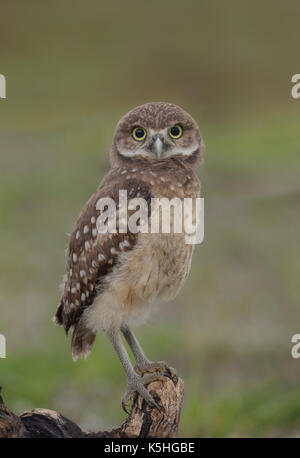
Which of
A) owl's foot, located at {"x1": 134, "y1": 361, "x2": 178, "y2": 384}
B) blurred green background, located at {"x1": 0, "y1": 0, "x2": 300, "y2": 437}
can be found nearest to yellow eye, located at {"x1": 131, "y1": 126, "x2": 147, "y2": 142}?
owl's foot, located at {"x1": 134, "y1": 361, "x2": 178, "y2": 384}

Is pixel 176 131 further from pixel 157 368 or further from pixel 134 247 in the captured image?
pixel 157 368

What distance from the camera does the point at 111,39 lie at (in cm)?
1850

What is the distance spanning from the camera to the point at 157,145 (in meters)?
3.29

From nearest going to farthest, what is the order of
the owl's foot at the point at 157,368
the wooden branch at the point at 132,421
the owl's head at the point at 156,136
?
1. the wooden branch at the point at 132,421
2. the owl's head at the point at 156,136
3. the owl's foot at the point at 157,368

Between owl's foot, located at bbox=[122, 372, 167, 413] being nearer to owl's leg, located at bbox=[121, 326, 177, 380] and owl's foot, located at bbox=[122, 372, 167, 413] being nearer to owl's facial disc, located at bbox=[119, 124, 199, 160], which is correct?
owl's leg, located at bbox=[121, 326, 177, 380]

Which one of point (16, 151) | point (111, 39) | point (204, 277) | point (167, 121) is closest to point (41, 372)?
point (204, 277)

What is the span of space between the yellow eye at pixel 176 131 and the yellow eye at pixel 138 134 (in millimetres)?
103

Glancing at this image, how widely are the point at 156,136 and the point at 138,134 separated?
0.31 feet

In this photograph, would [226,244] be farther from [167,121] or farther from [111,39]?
[111,39]

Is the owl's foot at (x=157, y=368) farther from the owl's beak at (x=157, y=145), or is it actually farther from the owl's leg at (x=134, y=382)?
the owl's beak at (x=157, y=145)

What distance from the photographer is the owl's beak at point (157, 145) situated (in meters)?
3.28

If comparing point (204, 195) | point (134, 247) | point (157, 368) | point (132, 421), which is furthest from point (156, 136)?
point (204, 195)

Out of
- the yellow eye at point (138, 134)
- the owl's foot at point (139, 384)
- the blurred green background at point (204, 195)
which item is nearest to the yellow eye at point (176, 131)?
the yellow eye at point (138, 134)
